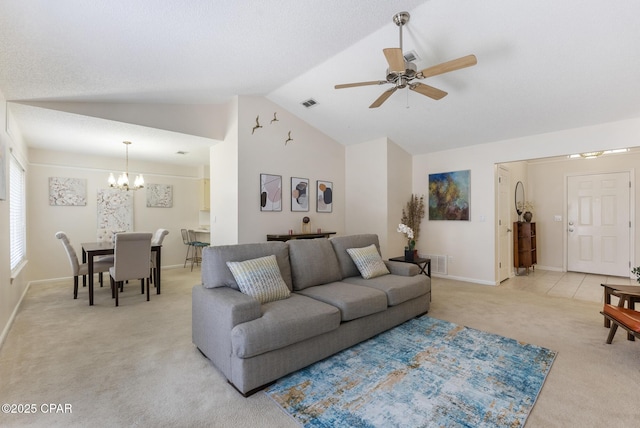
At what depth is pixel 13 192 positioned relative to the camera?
3.90 meters

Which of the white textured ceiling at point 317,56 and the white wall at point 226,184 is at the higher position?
the white textured ceiling at point 317,56

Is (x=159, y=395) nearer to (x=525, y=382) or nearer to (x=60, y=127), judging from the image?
(x=525, y=382)

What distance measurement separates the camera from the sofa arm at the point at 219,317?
2.07 metres

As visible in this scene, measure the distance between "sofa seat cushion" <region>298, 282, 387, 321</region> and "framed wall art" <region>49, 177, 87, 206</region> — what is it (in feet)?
17.4

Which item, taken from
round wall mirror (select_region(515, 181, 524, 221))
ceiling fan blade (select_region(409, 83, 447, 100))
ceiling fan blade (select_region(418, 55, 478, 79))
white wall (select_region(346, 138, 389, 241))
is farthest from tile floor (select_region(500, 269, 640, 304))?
ceiling fan blade (select_region(418, 55, 478, 79))

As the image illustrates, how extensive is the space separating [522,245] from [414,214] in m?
2.30

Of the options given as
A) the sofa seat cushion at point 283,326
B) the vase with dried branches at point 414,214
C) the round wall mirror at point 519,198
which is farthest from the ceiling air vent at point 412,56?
the round wall mirror at point 519,198

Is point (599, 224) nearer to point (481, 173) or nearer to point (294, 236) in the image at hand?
point (481, 173)

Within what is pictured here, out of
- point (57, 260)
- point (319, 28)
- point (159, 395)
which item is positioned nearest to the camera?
point (159, 395)

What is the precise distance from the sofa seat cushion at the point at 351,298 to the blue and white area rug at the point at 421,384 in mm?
329

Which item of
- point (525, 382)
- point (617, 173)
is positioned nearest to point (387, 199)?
point (525, 382)

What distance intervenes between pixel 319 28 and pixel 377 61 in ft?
2.95

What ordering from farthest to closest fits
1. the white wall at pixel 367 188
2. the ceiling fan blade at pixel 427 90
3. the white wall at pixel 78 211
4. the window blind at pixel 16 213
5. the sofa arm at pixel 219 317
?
the white wall at pixel 367 188
the white wall at pixel 78 211
the window blind at pixel 16 213
the ceiling fan blade at pixel 427 90
the sofa arm at pixel 219 317

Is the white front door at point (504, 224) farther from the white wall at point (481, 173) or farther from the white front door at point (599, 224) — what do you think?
the white front door at point (599, 224)
